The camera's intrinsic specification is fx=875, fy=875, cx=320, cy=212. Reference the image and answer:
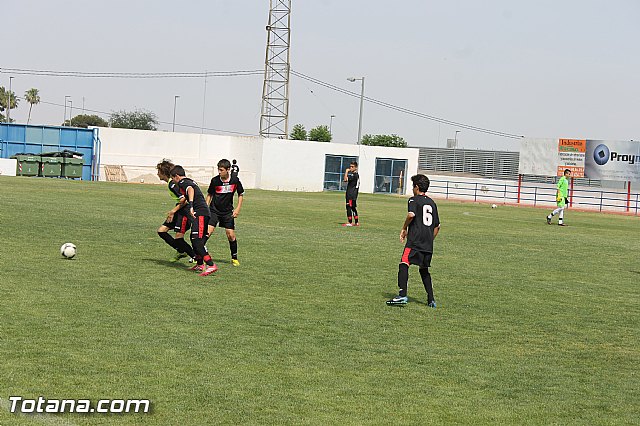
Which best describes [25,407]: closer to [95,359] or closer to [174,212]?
[95,359]

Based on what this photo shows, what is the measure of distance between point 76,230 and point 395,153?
48.5 m

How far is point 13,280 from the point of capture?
12047mm

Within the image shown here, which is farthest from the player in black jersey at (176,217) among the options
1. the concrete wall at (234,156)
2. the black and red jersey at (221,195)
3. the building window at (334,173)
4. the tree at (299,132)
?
the tree at (299,132)

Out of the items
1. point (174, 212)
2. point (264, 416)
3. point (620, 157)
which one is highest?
point (620, 157)

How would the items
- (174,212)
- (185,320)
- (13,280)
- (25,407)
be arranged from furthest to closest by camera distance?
(174,212), (13,280), (185,320), (25,407)

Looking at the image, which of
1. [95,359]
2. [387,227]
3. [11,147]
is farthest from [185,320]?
[11,147]

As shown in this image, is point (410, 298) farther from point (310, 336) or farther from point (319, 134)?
point (319, 134)

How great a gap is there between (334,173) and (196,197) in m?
Answer: 50.8

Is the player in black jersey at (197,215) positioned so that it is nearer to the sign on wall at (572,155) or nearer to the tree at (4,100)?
the sign on wall at (572,155)

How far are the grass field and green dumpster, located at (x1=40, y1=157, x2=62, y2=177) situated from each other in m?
39.5

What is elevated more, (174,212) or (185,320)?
(174,212)

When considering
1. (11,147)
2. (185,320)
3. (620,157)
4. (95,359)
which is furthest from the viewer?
(11,147)

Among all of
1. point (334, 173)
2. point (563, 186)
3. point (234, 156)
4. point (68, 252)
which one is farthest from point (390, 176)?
point (68, 252)

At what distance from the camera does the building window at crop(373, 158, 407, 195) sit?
66.4m
